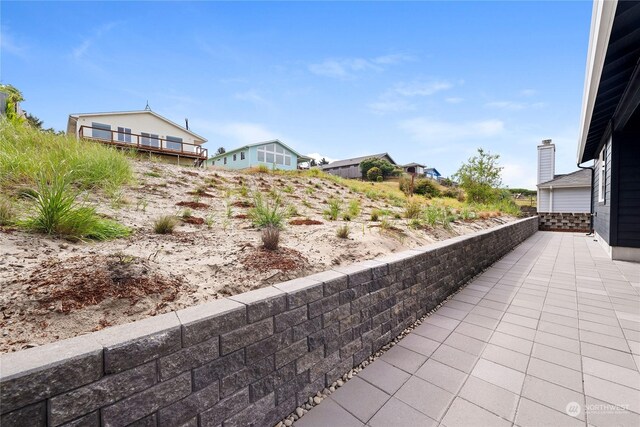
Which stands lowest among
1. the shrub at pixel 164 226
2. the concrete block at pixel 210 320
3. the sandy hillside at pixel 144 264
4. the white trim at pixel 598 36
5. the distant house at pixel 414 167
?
the concrete block at pixel 210 320

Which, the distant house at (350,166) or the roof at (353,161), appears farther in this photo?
the roof at (353,161)

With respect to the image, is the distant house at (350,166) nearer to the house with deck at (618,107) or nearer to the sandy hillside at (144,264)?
the house with deck at (618,107)

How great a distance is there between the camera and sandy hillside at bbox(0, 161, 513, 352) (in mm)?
1165

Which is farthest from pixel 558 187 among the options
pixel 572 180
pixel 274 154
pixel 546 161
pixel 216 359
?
pixel 274 154

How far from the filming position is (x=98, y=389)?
872 mm

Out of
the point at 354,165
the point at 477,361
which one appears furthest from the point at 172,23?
the point at 354,165

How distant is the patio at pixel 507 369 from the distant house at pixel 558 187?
493 inches

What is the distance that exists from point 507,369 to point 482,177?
12840mm

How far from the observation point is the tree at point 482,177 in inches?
489

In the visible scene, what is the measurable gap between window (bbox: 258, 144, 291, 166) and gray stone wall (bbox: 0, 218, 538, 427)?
19.8m

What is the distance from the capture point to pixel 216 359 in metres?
1.19

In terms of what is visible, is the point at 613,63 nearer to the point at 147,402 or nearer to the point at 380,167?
the point at 147,402

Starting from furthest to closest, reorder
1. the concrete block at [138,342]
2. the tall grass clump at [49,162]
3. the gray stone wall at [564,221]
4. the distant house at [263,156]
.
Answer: the distant house at [263,156]
the gray stone wall at [564,221]
the tall grass clump at [49,162]
the concrete block at [138,342]

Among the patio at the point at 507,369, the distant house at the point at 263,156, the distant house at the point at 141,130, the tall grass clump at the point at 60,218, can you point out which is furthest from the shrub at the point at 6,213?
the distant house at the point at 263,156
